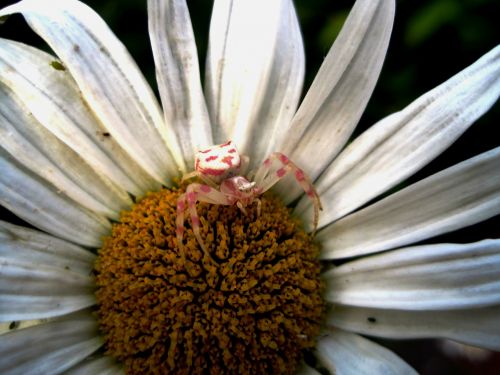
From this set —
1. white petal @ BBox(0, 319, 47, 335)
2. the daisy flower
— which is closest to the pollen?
the daisy flower

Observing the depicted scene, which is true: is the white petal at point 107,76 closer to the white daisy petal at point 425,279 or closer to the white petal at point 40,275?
the white petal at point 40,275

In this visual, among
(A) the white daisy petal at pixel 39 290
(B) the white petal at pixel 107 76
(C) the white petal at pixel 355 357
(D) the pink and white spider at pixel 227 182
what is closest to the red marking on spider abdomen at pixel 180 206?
(D) the pink and white spider at pixel 227 182

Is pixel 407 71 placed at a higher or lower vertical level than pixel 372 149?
higher

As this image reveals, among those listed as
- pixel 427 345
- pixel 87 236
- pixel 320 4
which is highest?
pixel 320 4

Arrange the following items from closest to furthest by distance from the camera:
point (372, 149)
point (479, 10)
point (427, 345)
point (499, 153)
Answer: point (499, 153), point (372, 149), point (479, 10), point (427, 345)

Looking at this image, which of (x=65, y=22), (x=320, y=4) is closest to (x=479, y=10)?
(x=320, y=4)

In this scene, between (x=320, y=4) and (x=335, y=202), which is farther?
(x=320, y=4)

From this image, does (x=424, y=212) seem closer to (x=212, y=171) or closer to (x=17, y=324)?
(x=212, y=171)

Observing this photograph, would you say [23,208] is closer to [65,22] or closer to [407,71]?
[65,22]
